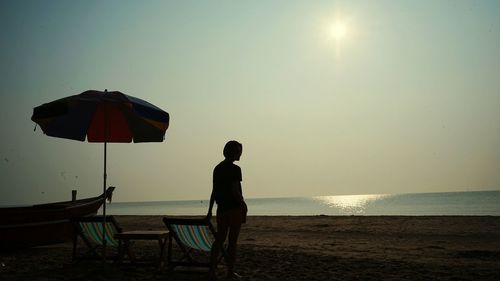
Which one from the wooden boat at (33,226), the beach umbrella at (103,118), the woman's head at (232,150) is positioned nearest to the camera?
the woman's head at (232,150)

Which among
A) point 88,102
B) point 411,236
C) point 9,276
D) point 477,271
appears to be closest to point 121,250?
point 9,276

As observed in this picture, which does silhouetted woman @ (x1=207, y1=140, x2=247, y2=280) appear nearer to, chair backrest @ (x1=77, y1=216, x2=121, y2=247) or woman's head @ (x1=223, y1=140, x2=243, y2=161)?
woman's head @ (x1=223, y1=140, x2=243, y2=161)

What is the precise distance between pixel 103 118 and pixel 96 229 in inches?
79.5

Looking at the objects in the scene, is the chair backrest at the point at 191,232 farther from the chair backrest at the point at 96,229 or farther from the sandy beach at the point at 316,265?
the chair backrest at the point at 96,229

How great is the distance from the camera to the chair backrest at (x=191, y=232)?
6.35 m

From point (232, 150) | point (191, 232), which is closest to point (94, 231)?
point (191, 232)

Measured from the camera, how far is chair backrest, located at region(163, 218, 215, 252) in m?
6.35

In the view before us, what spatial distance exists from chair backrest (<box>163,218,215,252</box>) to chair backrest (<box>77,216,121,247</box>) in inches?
47.3

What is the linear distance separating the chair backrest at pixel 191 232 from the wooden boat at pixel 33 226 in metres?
3.88

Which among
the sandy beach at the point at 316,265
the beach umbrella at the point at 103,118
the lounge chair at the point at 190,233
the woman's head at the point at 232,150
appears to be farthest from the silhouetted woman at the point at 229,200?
the beach umbrella at the point at 103,118

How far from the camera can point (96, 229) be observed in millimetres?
7414

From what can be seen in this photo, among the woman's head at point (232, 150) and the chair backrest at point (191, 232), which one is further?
the chair backrest at point (191, 232)

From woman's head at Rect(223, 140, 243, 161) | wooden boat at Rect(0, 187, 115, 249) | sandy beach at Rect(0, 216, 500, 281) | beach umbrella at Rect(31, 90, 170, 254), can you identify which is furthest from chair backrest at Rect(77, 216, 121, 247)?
woman's head at Rect(223, 140, 243, 161)

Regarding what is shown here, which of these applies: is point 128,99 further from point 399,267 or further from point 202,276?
point 399,267
